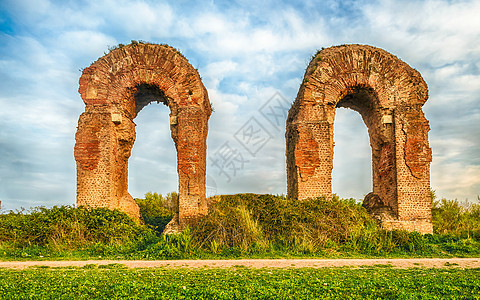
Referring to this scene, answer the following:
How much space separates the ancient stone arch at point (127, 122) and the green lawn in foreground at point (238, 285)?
17.3ft

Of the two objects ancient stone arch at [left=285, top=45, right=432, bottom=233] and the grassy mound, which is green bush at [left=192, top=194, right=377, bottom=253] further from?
ancient stone arch at [left=285, top=45, right=432, bottom=233]

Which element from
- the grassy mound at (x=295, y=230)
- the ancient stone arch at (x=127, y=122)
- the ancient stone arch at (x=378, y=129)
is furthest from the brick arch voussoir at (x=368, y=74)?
the ancient stone arch at (x=127, y=122)

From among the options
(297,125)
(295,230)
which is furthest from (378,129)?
(295,230)

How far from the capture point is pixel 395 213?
12359 mm

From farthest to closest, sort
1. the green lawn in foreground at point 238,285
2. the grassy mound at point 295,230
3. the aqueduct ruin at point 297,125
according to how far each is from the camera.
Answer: the aqueduct ruin at point 297,125
the grassy mound at point 295,230
the green lawn in foreground at point 238,285

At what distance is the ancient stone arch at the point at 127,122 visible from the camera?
11.8 metres

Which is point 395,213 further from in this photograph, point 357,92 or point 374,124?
point 357,92

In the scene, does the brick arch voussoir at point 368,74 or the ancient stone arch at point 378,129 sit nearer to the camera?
the ancient stone arch at point 378,129

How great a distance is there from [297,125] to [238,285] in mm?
8073

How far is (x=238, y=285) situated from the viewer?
5.23 meters

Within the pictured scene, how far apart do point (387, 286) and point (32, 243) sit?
9491mm

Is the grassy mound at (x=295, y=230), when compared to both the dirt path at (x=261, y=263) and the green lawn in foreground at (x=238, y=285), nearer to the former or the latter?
the dirt path at (x=261, y=263)

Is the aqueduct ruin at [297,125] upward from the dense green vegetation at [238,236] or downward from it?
upward

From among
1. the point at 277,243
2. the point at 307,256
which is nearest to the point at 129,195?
the point at 277,243
